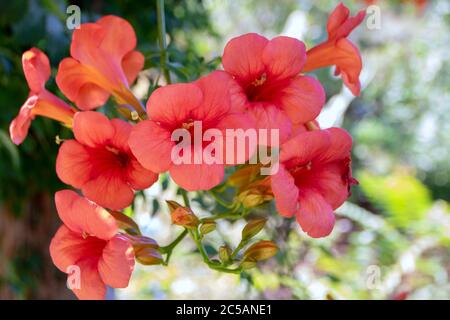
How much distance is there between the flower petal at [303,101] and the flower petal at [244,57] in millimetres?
49

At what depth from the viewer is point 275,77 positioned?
0.80 metres

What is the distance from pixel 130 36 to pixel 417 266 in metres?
2.33

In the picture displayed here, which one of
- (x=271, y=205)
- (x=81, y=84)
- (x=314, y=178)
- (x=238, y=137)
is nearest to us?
(x=238, y=137)

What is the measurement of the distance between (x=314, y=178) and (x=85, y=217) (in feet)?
1.01

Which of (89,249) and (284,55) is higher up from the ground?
(284,55)

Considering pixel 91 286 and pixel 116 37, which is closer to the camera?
pixel 91 286

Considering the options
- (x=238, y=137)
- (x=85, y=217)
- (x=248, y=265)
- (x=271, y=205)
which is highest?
(x=238, y=137)

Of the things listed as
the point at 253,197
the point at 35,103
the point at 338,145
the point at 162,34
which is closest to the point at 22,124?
the point at 35,103

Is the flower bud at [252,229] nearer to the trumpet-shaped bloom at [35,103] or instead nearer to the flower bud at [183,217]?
the flower bud at [183,217]

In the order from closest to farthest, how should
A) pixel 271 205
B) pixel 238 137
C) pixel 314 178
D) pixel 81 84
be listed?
pixel 238 137 → pixel 314 178 → pixel 81 84 → pixel 271 205

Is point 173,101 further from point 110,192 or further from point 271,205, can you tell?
point 271,205

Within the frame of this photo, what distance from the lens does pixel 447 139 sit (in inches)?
201

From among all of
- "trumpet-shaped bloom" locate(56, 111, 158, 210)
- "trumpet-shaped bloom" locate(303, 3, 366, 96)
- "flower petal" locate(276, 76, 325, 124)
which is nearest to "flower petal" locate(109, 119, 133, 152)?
"trumpet-shaped bloom" locate(56, 111, 158, 210)

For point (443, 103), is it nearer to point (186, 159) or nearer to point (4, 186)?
point (4, 186)
